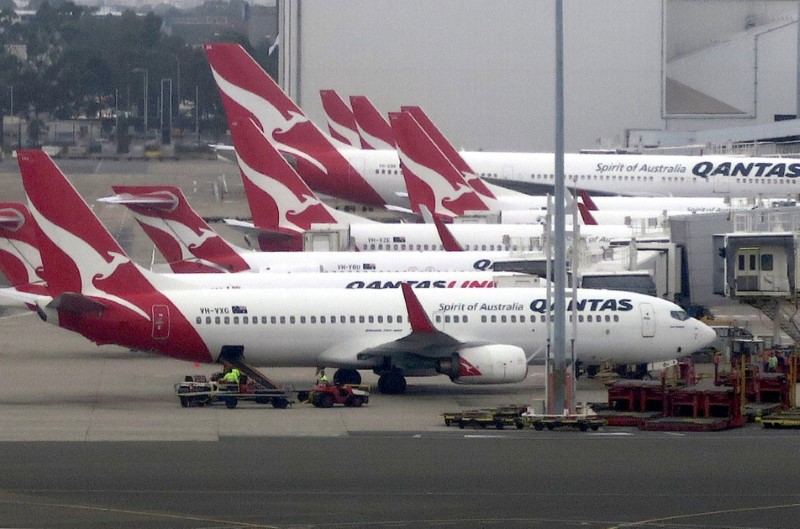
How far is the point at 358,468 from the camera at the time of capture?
87.7 feet

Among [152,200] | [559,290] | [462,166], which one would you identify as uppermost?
[462,166]

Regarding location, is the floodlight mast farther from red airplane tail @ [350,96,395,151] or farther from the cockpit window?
red airplane tail @ [350,96,395,151]

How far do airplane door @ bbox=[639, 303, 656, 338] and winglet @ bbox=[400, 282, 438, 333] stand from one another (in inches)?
225

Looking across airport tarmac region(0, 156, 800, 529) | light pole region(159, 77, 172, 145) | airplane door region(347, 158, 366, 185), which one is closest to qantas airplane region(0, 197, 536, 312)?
airport tarmac region(0, 156, 800, 529)

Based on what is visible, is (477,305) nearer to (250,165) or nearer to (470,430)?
(470,430)

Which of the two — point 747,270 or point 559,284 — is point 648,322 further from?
point 559,284

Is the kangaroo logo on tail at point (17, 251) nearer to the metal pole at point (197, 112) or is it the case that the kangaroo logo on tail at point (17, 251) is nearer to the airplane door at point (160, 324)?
the airplane door at point (160, 324)

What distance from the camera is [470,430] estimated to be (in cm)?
3269

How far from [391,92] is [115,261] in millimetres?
63826

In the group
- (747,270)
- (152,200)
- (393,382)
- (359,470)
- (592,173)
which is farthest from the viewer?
(592,173)

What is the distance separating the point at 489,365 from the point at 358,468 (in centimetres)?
1117

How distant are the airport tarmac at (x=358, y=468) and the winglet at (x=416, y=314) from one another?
182 centimetres

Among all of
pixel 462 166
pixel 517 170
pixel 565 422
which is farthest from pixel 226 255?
pixel 517 170

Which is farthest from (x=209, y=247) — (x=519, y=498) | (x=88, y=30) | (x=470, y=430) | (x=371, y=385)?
(x=88, y=30)
